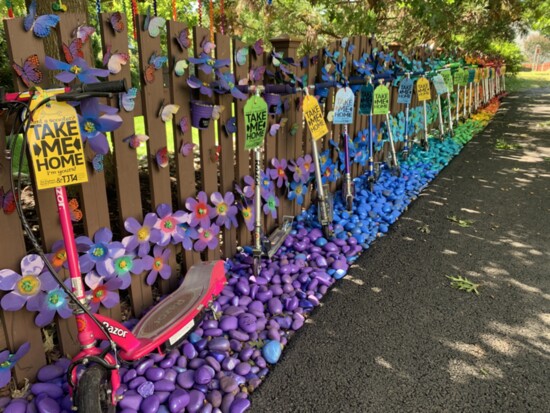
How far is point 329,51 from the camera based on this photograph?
4.08 meters

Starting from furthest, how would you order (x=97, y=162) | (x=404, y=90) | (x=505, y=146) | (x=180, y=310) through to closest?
(x=505, y=146) < (x=404, y=90) < (x=180, y=310) < (x=97, y=162)

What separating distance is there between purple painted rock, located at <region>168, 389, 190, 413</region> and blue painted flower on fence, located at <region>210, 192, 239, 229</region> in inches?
48.4

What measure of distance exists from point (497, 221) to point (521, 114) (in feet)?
31.1

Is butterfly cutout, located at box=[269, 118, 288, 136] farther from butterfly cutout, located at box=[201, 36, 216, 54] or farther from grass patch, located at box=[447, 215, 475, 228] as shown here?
grass patch, located at box=[447, 215, 475, 228]

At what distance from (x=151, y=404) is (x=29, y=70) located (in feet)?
4.99

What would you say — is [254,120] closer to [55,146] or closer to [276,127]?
[276,127]

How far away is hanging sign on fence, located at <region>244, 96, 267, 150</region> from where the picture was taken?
2824 millimetres

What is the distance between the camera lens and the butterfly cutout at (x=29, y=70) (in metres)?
1.74

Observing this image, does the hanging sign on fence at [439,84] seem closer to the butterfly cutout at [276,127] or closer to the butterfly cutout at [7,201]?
the butterfly cutout at [276,127]

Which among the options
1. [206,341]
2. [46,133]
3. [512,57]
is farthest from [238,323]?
[512,57]

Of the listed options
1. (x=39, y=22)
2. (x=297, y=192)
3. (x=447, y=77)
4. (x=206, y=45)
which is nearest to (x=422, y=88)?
(x=447, y=77)

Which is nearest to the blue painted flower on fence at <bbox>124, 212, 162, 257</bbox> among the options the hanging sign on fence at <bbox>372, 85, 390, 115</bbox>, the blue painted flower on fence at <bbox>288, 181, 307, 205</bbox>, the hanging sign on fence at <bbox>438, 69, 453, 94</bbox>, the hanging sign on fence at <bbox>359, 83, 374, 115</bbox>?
the blue painted flower on fence at <bbox>288, 181, 307, 205</bbox>

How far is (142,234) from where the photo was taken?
2.44 m

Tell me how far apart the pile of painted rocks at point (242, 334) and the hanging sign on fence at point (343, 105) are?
2.92 feet
